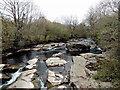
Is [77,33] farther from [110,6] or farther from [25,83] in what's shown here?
[25,83]

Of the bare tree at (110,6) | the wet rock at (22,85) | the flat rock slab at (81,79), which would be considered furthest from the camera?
the bare tree at (110,6)

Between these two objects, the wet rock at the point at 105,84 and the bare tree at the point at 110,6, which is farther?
the bare tree at the point at 110,6

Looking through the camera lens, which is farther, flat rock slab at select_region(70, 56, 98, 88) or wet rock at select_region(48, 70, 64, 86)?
wet rock at select_region(48, 70, 64, 86)

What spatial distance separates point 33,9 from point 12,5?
18.4ft

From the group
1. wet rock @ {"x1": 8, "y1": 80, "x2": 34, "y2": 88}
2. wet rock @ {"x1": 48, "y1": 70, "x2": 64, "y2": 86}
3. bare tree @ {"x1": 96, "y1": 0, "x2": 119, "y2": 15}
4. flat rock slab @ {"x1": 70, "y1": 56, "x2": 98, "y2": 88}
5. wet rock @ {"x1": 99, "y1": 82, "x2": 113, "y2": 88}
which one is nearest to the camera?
wet rock @ {"x1": 99, "y1": 82, "x2": 113, "y2": 88}

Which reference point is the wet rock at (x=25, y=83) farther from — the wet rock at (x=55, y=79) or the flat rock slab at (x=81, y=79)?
the flat rock slab at (x=81, y=79)

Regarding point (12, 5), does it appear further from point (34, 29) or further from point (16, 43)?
point (16, 43)

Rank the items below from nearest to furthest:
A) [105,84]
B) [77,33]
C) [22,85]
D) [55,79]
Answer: [105,84] < [22,85] < [55,79] < [77,33]

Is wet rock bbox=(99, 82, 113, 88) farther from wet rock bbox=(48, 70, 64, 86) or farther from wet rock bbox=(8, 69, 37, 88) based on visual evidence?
wet rock bbox=(8, 69, 37, 88)

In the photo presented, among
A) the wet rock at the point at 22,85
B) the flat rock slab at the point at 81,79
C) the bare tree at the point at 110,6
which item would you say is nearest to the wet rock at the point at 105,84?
the flat rock slab at the point at 81,79

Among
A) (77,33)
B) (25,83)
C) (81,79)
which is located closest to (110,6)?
(81,79)

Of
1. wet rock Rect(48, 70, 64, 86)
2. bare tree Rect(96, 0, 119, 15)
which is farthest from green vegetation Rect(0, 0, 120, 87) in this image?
wet rock Rect(48, 70, 64, 86)

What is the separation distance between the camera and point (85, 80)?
6957 millimetres

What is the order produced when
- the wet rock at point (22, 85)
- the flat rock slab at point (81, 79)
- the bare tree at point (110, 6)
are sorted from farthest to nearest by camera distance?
the bare tree at point (110, 6)
the wet rock at point (22, 85)
the flat rock slab at point (81, 79)
